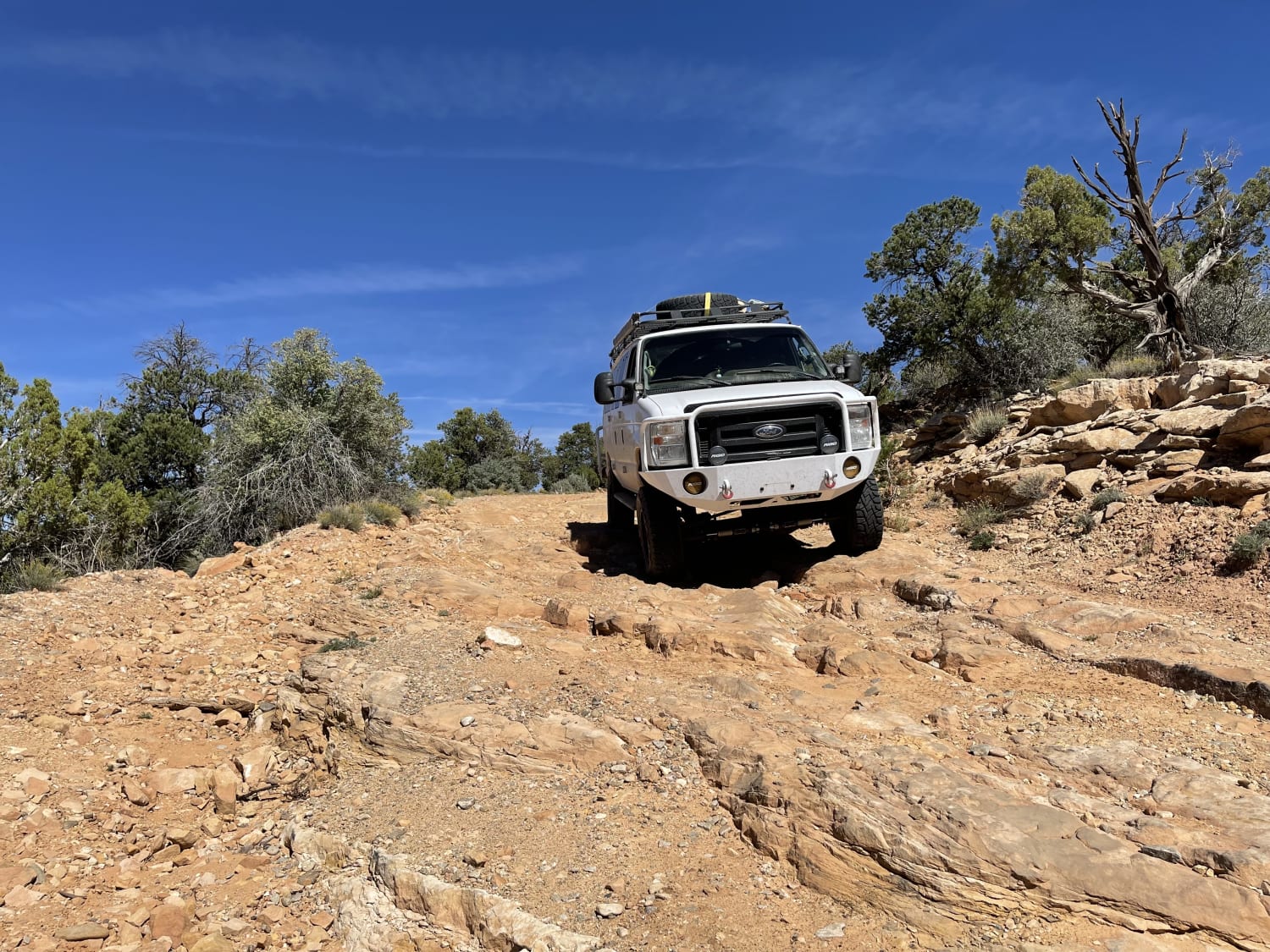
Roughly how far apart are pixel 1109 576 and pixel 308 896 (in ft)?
22.1

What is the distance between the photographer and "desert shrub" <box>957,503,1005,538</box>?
9391 millimetres

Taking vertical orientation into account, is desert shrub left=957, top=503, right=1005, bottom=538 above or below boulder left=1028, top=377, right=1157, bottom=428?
below

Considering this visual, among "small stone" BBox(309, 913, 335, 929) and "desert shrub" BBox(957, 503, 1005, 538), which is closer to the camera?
"small stone" BBox(309, 913, 335, 929)

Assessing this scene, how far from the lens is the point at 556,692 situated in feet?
16.3

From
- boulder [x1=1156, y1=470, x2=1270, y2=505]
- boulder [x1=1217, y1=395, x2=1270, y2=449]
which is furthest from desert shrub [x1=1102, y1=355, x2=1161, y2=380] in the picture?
boulder [x1=1156, y1=470, x2=1270, y2=505]

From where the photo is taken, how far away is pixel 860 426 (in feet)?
23.8

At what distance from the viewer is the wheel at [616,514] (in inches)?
390

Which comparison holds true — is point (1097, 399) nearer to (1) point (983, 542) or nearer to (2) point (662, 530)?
(1) point (983, 542)

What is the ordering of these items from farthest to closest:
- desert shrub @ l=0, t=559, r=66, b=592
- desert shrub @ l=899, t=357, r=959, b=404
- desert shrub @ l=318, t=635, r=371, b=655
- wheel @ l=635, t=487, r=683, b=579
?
desert shrub @ l=899, t=357, r=959, b=404, desert shrub @ l=0, t=559, r=66, b=592, wheel @ l=635, t=487, r=683, b=579, desert shrub @ l=318, t=635, r=371, b=655

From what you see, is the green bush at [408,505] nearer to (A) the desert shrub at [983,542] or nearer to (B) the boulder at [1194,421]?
(A) the desert shrub at [983,542]

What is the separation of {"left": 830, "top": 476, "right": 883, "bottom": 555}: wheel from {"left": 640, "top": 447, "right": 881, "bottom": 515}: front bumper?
2.04 feet

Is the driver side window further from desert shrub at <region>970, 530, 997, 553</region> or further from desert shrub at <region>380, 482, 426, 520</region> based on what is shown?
desert shrub at <region>970, 530, 997, 553</region>

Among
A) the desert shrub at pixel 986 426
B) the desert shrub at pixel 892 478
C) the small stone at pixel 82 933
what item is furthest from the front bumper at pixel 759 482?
the desert shrub at pixel 986 426

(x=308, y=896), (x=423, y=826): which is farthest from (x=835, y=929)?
(x=308, y=896)
